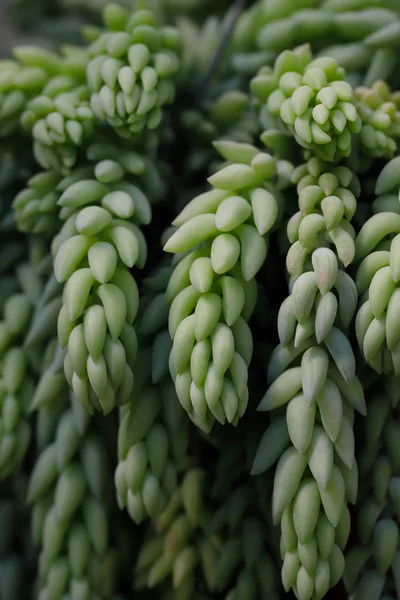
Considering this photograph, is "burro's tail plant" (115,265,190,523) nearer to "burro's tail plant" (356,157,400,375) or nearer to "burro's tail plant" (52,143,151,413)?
"burro's tail plant" (52,143,151,413)

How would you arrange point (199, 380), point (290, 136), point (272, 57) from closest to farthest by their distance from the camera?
point (199, 380), point (290, 136), point (272, 57)

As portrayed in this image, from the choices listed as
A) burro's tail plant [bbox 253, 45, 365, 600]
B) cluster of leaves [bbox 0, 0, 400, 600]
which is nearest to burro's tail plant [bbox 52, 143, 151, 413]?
cluster of leaves [bbox 0, 0, 400, 600]

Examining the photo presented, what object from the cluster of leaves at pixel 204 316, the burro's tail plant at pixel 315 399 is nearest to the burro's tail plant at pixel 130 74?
the cluster of leaves at pixel 204 316

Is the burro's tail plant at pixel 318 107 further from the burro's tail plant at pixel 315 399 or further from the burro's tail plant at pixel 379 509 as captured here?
the burro's tail plant at pixel 379 509

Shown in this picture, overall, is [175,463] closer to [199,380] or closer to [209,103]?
[199,380]


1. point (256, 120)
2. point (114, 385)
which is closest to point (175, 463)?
point (114, 385)

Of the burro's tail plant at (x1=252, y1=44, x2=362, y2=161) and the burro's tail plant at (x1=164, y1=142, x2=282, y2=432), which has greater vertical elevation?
the burro's tail plant at (x1=252, y1=44, x2=362, y2=161)
